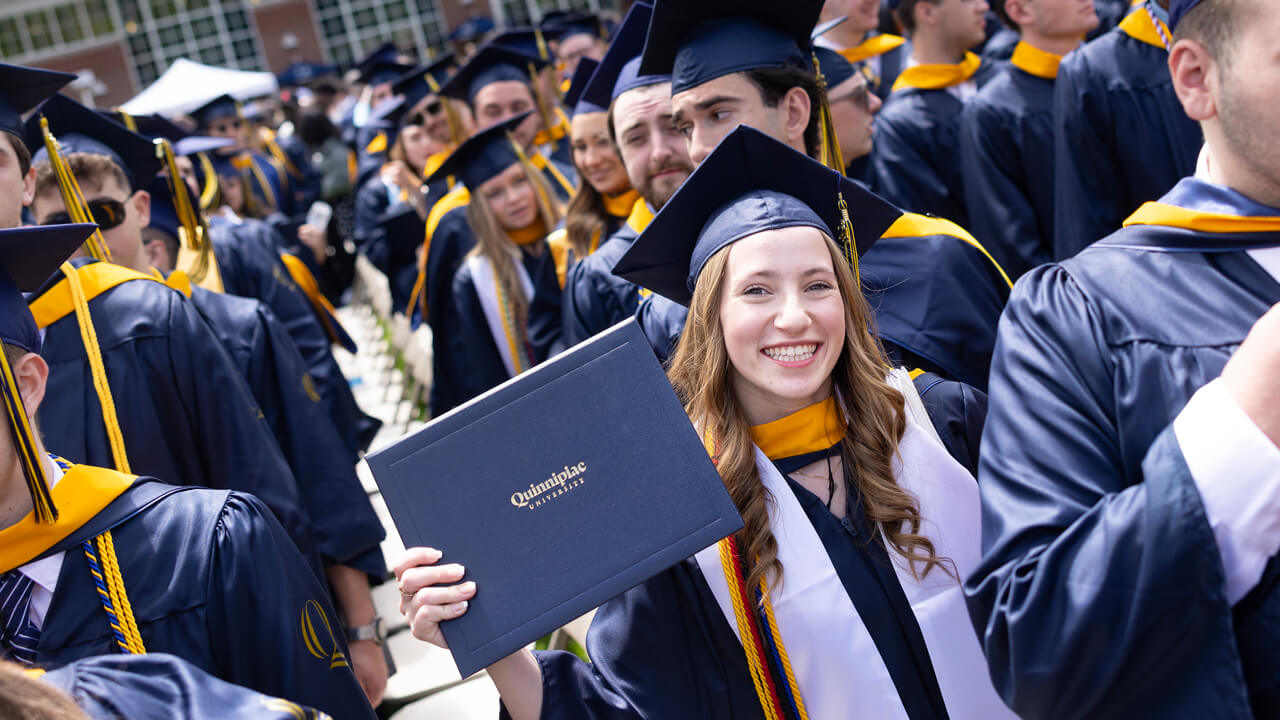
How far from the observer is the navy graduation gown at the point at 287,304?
4.58m

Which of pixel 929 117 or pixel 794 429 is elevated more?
pixel 929 117

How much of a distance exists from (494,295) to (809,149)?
2157 millimetres

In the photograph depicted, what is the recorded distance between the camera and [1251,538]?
45.8 inches

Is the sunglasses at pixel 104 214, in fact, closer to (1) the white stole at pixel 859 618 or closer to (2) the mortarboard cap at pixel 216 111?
(1) the white stole at pixel 859 618

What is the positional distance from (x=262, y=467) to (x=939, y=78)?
345cm

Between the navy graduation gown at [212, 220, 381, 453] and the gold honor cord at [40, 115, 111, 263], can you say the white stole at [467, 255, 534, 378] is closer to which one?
the navy graduation gown at [212, 220, 381, 453]

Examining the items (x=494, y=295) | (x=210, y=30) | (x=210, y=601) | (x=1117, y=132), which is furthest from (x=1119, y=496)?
(x=210, y=30)

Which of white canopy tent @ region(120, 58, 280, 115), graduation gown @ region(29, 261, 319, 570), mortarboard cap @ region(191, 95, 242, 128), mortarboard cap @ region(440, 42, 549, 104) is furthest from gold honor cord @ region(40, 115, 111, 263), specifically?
mortarboard cap @ region(191, 95, 242, 128)

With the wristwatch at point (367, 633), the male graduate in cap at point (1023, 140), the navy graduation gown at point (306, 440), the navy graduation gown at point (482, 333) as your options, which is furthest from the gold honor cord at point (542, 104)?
the wristwatch at point (367, 633)

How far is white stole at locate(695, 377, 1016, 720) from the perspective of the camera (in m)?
1.75

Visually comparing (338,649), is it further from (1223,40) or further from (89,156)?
(89,156)

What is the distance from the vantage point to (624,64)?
342 centimetres

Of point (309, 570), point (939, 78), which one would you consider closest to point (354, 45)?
point (939, 78)

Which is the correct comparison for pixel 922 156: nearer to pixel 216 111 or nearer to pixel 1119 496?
pixel 1119 496
